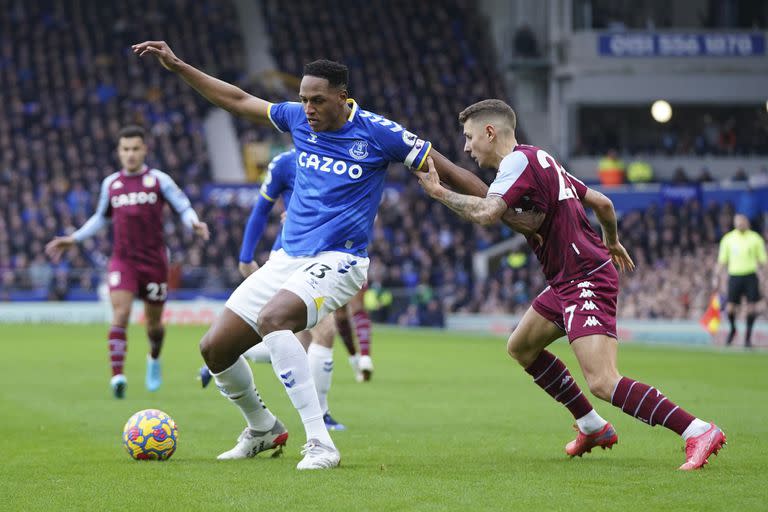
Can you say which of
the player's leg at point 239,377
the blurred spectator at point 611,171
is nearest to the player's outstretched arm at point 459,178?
the player's leg at point 239,377

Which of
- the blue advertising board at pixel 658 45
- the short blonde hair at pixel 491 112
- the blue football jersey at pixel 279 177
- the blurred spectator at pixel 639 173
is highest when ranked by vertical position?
the blue advertising board at pixel 658 45

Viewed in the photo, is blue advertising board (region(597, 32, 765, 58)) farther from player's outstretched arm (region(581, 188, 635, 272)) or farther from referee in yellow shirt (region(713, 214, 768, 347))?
player's outstretched arm (region(581, 188, 635, 272))

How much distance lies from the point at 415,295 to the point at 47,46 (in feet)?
58.5

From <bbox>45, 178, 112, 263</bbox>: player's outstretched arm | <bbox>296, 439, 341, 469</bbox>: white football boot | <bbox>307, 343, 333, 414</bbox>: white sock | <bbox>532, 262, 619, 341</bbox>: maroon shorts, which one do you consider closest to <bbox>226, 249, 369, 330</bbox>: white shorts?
<bbox>296, 439, 341, 469</bbox>: white football boot

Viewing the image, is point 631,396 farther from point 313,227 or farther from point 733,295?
point 733,295

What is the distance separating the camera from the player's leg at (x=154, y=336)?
13570 mm

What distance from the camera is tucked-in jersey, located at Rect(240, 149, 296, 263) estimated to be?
9.88 metres

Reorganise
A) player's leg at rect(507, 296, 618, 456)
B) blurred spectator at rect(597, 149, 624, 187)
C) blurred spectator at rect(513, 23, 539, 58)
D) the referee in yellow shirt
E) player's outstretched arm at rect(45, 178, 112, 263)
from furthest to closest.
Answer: blurred spectator at rect(513, 23, 539, 58)
blurred spectator at rect(597, 149, 624, 187)
the referee in yellow shirt
player's outstretched arm at rect(45, 178, 112, 263)
player's leg at rect(507, 296, 618, 456)

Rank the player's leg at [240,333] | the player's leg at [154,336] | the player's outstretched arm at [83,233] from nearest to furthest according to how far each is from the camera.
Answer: the player's leg at [240,333] → the player's outstretched arm at [83,233] → the player's leg at [154,336]

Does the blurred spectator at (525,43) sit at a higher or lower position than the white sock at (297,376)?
higher

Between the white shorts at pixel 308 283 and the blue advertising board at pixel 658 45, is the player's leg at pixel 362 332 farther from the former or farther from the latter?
the blue advertising board at pixel 658 45

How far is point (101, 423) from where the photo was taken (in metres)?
10.5

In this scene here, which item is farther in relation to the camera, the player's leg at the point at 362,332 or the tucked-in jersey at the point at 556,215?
the player's leg at the point at 362,332

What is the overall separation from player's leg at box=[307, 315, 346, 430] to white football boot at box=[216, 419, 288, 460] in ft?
5.76
